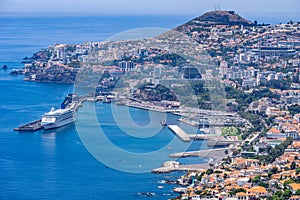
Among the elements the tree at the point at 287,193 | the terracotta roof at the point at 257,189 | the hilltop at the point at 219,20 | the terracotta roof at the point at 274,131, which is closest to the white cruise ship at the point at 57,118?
the terracotta roof at the point at 274,131

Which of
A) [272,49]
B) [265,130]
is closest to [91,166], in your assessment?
[265,130]

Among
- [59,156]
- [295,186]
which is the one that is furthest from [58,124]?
[295,186]

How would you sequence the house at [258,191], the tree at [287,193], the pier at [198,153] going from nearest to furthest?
the tree at [287,193], the house at [258,191], the pier at [198,153]

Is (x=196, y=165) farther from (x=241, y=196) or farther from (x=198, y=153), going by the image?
(x=241, y=196)

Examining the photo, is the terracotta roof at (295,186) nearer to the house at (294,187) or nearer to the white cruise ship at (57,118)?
the house at (294,187)

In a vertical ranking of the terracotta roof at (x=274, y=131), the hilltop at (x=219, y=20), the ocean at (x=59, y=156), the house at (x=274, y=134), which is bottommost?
the ocean at (x=59, y=156)

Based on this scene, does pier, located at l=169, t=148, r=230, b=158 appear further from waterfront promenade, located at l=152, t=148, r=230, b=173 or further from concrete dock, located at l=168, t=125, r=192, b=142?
concrete dock, located at l=168, t=125, r=192, b=142
